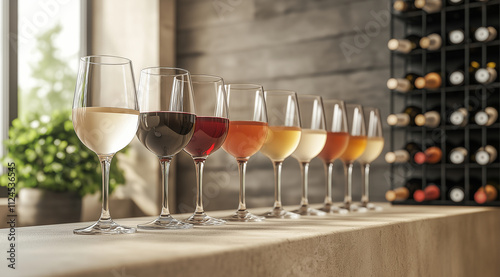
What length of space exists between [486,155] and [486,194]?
185 mm

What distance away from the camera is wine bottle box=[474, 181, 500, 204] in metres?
2.40

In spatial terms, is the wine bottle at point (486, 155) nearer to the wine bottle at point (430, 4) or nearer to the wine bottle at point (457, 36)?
the wine bottle at point (457, 36)

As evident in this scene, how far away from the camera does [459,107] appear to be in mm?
2650

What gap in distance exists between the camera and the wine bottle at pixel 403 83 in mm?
2658

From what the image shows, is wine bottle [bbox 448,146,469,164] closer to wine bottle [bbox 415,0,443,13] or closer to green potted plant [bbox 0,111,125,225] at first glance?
wine bottle [bbox 415,0,443,13]

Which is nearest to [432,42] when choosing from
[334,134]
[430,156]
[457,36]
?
[457,36]

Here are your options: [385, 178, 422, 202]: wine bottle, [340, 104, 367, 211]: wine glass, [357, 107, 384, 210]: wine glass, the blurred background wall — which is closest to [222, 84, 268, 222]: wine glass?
[340, 104, 367, 211]: wine glass

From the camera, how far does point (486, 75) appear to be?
2.53 m

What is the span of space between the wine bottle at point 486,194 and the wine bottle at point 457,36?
70 cm

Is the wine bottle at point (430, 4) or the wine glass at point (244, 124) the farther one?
the wine bottle at point (430, 4)

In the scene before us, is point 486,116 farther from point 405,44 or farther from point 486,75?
point 405,44

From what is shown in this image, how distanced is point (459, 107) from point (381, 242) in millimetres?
1829

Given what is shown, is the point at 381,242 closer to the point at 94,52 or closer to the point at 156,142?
the point at 156,142

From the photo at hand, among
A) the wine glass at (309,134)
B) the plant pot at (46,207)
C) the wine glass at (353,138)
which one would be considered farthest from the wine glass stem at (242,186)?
the plant pot at (46,207)
